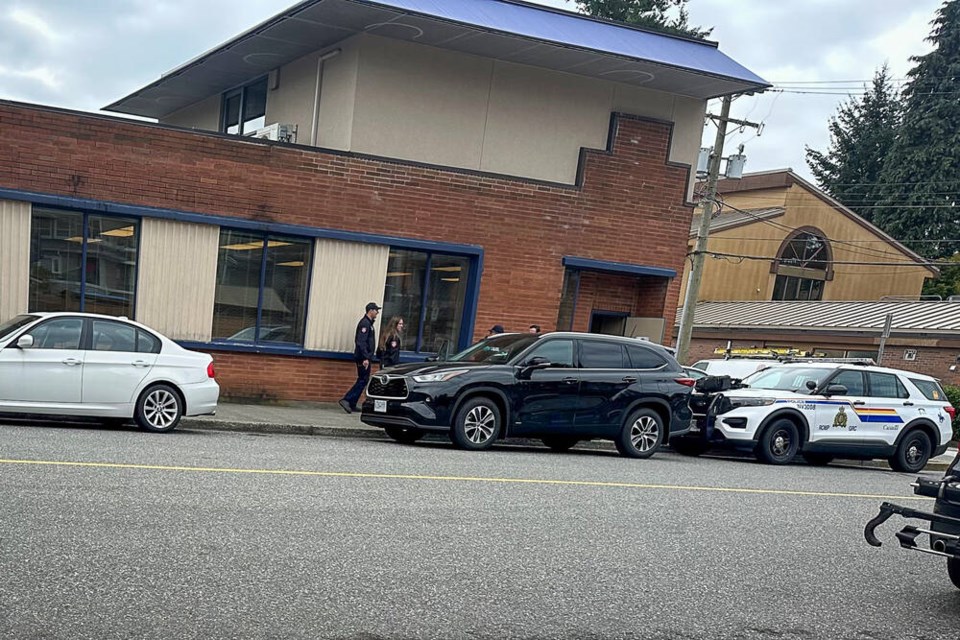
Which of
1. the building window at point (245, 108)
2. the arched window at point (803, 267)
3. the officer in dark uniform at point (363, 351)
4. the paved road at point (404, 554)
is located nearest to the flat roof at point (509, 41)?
the building window at point (245, 108)

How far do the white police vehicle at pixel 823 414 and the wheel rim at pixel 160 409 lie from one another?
8.37 metres

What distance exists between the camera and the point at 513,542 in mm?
7734

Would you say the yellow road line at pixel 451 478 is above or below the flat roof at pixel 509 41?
below

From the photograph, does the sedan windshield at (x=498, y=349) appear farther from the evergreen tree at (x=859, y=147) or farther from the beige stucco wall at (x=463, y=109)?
the evergreen tree at (x=859, y=147)

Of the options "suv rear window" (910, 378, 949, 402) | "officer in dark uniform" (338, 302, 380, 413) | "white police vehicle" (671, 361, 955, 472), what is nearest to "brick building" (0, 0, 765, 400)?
"officer in dark uniform" (338, 302, 380, 413)

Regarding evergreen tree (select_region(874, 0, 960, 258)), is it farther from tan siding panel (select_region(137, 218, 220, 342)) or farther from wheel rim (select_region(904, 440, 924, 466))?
tan siding panel (select_region(137, 218, 220, 342))

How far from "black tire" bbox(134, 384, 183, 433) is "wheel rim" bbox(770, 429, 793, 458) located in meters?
9.46

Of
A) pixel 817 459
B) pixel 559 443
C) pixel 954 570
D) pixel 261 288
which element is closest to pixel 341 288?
pixel 261 288

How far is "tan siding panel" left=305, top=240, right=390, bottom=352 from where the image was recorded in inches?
701

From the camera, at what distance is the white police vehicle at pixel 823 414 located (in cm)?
1620

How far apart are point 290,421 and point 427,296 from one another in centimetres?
472

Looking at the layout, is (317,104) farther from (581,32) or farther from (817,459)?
(817,459)

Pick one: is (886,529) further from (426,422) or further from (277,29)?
(277,29)

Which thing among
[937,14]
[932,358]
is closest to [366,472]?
[932,358]
